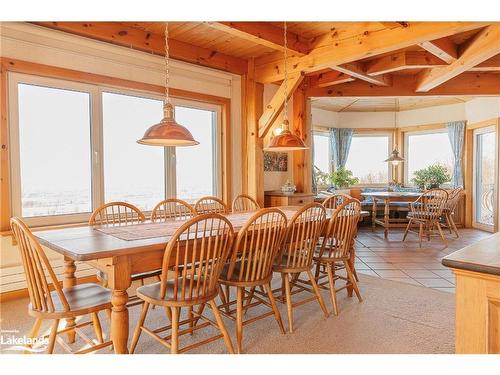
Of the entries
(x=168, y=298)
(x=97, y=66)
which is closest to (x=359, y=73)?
(x=97, y=66)

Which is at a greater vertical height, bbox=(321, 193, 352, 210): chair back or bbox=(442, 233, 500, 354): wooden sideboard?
bbox=(321, 193, 352, 210): chair back

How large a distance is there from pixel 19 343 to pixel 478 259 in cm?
→ 274

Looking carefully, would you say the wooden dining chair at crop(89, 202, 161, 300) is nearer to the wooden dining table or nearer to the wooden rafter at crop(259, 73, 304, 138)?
the wooden dining table

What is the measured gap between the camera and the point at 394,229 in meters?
7.16

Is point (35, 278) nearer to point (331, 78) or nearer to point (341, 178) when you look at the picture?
point (331, 78)

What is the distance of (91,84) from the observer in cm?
374

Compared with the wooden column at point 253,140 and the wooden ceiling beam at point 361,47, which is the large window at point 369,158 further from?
the wooden ceiling beam at point 361,47

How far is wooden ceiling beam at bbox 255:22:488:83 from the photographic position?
10.4 feet

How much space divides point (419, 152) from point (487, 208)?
5.88ft

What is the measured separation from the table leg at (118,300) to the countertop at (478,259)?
1560 millimetres

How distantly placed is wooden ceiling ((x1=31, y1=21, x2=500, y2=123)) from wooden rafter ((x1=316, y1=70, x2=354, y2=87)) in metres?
0.01

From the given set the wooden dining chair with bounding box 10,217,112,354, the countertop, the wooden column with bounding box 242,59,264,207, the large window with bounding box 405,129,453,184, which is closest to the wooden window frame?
the wooden column with bounding box 242,59,264,207
